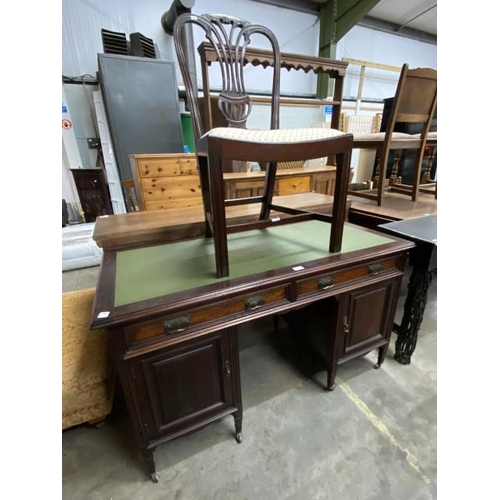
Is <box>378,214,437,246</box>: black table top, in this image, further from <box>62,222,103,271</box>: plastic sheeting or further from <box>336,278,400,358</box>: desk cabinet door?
<box>62,222,103,271</box>: plastic sheeting

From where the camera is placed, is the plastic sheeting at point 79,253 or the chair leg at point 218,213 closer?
the chair leg at point 218,213

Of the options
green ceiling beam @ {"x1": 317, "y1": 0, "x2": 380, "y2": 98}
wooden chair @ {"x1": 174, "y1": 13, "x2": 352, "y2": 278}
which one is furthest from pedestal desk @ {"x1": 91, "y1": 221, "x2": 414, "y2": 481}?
green ceiling beam @ {"x1": 317, "y1": 0, "x2": 380, "y2": 98}

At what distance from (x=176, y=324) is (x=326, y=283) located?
1.84 ft

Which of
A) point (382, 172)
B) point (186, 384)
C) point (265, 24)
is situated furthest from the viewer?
point (265, 24)

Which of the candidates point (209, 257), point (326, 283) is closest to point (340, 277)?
point (326, 283)

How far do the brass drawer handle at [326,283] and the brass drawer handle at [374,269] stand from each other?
199 millimetres

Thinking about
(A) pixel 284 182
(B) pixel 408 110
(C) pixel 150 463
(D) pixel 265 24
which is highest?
(D) pixel 265 24

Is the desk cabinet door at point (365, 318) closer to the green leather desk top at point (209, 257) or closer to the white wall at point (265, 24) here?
the green leather desk top at point (209, 257)

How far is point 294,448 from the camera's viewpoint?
104 cm

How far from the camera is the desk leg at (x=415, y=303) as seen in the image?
123 cm

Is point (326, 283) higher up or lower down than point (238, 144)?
lower down

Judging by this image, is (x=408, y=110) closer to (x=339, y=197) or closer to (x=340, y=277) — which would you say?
(x=339, y=197)

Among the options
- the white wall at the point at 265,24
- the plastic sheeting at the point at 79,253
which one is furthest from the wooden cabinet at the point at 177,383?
the white wall at the point at 265,24
